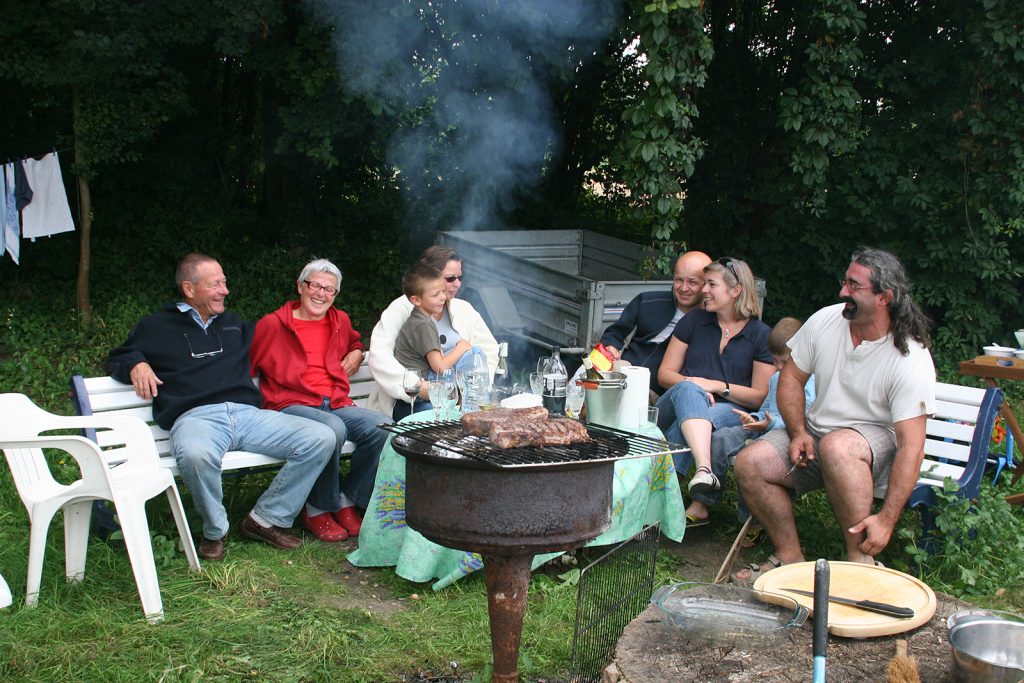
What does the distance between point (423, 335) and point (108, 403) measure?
1.54 m

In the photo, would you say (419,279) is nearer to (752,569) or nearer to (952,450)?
(752,569)

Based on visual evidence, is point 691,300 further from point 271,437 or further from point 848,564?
point 848,564

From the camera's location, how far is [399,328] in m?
5.16

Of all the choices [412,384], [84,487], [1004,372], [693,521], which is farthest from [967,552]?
[84,487]

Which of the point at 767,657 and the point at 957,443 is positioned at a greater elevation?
the point at 957,443

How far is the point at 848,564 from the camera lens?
2910 mm

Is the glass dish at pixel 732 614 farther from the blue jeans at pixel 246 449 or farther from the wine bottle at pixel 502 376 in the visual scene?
the blue jeans at pixel 246 449

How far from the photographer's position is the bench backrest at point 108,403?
14.6ft

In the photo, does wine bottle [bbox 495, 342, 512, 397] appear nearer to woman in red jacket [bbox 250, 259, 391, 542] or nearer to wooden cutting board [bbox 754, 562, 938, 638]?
woman in red jacket [bbox 250, 259, 391, 542]

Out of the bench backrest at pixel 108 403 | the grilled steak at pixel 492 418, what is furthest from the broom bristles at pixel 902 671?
the bench backrest at pixel 108 403

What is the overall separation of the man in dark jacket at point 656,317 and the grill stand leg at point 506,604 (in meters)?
2.41

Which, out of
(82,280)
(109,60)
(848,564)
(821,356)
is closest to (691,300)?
(821,356)

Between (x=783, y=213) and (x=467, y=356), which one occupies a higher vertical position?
(x=783, y=213)

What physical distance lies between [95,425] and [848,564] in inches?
118
